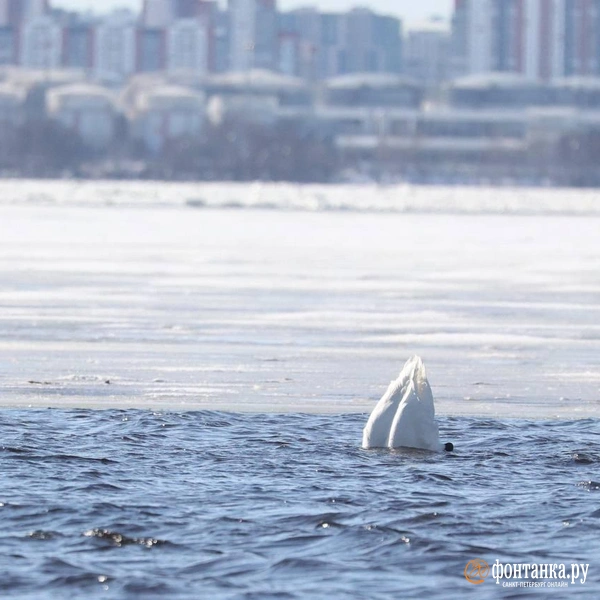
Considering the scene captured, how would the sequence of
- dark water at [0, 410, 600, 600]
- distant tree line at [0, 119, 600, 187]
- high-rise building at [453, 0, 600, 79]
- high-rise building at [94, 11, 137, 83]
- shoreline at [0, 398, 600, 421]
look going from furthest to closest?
high-rise building at [94, 11, 137, 83] → high-rise building at [453, 0, 600, 79] → distant tree line at [0, 119, 600, 187] → shoreline at [0, 398, 600, 421] → dark water at [0, 410, 600, 600]

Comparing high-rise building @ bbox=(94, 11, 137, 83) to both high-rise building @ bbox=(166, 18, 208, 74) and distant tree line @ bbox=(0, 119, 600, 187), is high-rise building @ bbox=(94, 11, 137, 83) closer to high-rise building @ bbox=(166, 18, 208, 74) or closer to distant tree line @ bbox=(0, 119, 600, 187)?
high-rise building @ bbox=(166, 18, 208, 74)

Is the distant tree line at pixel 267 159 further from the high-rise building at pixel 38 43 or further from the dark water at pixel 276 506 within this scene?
the dark water at pixel 276 506

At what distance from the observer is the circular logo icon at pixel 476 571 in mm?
6582

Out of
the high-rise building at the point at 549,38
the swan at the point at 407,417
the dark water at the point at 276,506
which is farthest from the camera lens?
the high-rise building at the point at 549,38

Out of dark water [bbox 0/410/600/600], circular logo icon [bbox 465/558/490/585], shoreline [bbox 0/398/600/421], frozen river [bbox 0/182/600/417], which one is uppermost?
frozen river [bbox 0/182/600/417]

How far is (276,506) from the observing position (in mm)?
7664

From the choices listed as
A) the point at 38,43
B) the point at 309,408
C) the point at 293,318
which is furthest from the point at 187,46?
the point at 309,408

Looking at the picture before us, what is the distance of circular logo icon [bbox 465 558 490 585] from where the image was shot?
6.58 metres

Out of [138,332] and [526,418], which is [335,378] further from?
[138,332]

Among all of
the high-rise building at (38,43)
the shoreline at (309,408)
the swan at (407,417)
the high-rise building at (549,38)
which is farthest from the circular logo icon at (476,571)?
the high-rise building at (38,43)

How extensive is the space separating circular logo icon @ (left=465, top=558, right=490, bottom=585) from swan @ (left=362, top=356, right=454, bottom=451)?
6.10ft

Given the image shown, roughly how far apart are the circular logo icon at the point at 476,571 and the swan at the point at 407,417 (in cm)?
186

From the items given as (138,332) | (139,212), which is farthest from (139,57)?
(138,332)

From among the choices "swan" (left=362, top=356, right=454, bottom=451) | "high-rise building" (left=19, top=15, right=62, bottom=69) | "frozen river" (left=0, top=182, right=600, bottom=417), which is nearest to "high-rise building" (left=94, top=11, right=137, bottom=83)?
"high-rise building" (left=19, top=15, right=62, bottom=69)
